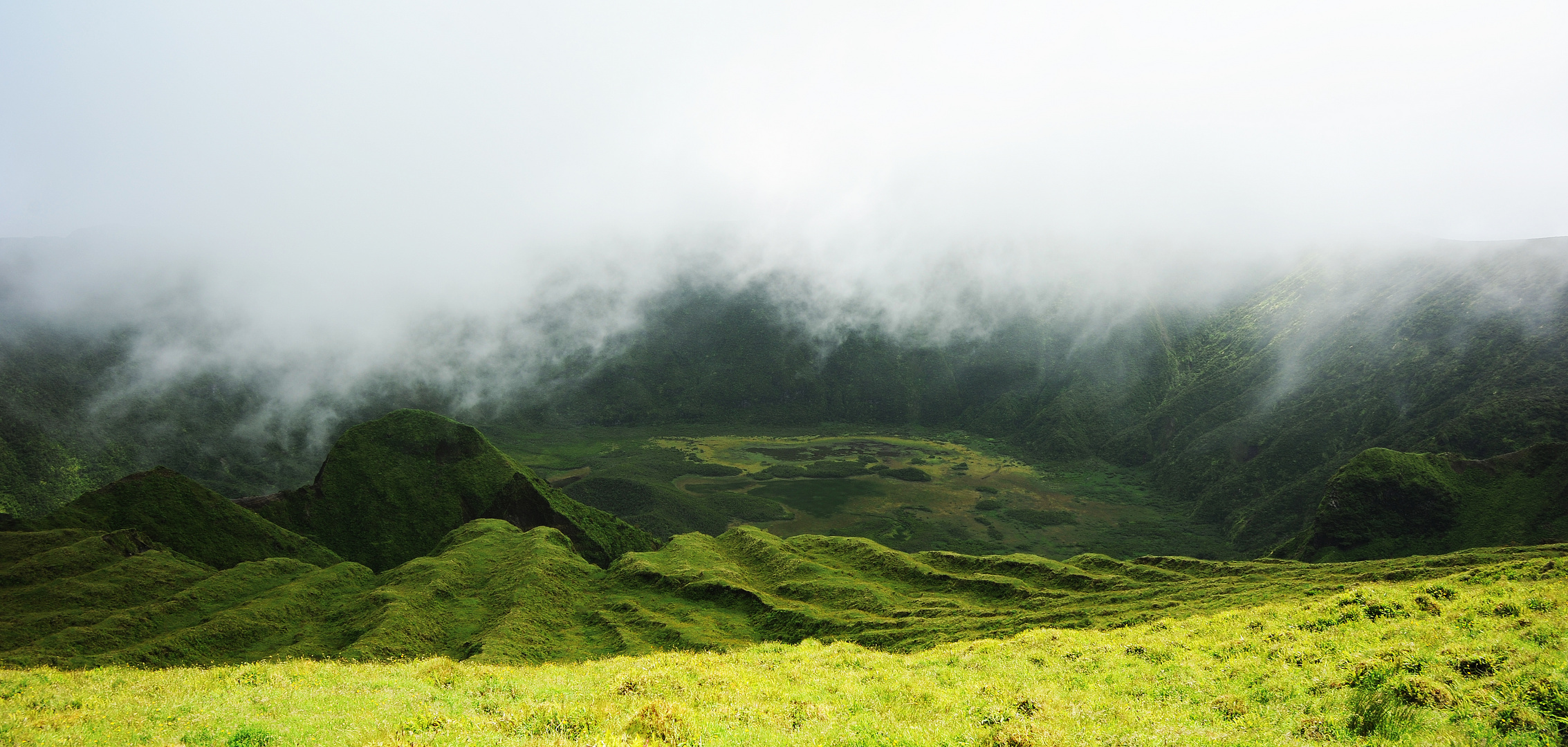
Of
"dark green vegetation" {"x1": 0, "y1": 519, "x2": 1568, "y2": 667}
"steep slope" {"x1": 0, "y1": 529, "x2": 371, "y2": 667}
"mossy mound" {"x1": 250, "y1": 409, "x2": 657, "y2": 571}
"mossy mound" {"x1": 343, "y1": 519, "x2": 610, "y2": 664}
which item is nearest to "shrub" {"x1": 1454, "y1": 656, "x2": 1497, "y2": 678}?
"dark green vegetation" {"x1": 0, "y1": 519, "x2": 1568, "y2": 667}

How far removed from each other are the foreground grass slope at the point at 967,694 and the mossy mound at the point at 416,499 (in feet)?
273

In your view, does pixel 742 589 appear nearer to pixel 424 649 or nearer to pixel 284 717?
pixel 424 649

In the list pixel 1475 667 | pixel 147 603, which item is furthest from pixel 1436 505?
pixel 147 603

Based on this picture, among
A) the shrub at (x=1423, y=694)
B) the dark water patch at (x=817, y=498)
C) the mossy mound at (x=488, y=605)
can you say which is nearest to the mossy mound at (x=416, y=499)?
the mossy mound at (x=488, y=605)

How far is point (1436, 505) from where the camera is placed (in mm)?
103500

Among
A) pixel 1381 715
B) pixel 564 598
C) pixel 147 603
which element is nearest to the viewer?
pixel 1381 715

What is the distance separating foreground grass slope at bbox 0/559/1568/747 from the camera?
14969 millimetres

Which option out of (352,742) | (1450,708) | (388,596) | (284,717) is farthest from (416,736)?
(388,596)

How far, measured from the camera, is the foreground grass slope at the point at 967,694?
49.1 ft

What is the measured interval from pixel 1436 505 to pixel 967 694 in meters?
125

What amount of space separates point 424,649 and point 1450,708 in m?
58.5

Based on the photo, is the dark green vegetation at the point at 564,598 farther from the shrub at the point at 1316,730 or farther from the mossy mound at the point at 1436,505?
the mossy mound at the point at 1436,505

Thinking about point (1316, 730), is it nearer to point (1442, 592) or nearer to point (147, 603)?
point (1442, 592)

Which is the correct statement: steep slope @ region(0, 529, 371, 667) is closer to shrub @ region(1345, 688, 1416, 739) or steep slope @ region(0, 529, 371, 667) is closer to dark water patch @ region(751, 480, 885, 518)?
shrub @ region(1345, 688, 1416, 739)
